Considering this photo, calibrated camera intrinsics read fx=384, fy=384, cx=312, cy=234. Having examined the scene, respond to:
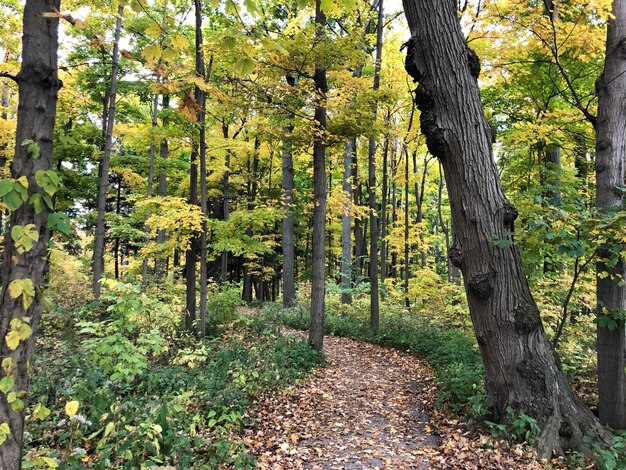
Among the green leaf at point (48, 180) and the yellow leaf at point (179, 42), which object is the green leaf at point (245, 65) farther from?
the green leaf at point (48, 180)

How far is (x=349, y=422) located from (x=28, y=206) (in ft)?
17.7

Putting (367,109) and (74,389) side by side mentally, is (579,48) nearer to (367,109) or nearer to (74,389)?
(367,109)

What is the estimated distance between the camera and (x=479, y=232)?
461cm

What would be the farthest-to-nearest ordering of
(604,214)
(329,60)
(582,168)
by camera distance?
(582,168) < (329,60) < (604,214)

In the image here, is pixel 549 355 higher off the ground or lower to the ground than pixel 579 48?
lower

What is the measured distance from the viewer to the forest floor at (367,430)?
4.48 meters

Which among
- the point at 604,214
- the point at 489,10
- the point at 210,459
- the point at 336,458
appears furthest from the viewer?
the point at 489,10

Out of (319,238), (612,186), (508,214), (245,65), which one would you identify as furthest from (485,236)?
(319,238)

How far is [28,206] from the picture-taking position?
6.57 ft

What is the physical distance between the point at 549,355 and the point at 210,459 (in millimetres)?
4069

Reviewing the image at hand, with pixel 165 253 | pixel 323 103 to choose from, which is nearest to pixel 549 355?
pixel 323 103

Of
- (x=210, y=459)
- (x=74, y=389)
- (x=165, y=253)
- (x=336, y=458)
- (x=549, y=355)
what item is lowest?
(x=336, y=458)

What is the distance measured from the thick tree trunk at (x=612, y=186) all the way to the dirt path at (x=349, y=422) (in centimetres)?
245

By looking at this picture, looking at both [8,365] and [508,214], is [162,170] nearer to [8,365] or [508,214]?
[508,214]
